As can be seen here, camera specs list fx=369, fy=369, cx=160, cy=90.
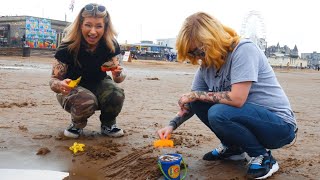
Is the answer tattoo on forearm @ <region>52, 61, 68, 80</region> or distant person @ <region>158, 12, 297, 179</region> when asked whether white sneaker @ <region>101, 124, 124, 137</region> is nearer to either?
tattoo on forearm @ <region>52, 61, 68, 80</region>

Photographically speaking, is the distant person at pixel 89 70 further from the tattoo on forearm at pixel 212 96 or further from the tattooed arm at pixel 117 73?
the tattoo on forearm at pixel 212 96

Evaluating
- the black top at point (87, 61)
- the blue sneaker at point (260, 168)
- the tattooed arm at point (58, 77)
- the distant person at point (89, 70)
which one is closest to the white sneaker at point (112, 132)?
the distant person at point (89, 70)

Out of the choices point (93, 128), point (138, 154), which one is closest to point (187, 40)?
point (138, 154)

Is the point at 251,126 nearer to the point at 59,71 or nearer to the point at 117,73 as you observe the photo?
the point at 117,73

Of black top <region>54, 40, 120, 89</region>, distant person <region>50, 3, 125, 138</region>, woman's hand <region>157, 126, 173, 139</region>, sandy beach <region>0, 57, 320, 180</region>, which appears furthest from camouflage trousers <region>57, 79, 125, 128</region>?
woman's hand <region>157, 126, 173, 139</region>

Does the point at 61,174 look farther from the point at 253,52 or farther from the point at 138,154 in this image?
the point at 253,52

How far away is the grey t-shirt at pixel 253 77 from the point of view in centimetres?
262

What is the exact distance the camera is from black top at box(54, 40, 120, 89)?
371cm

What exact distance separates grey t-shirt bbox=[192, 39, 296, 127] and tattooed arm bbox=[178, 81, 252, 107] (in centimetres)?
5

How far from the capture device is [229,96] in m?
2.68

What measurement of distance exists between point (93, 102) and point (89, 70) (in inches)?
14.8

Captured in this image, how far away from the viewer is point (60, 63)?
3.72m

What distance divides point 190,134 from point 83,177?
5.90ft

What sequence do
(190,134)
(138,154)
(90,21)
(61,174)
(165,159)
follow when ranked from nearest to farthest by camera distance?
(165,159), (61,174), (138,154), (90,21), (190,134)
